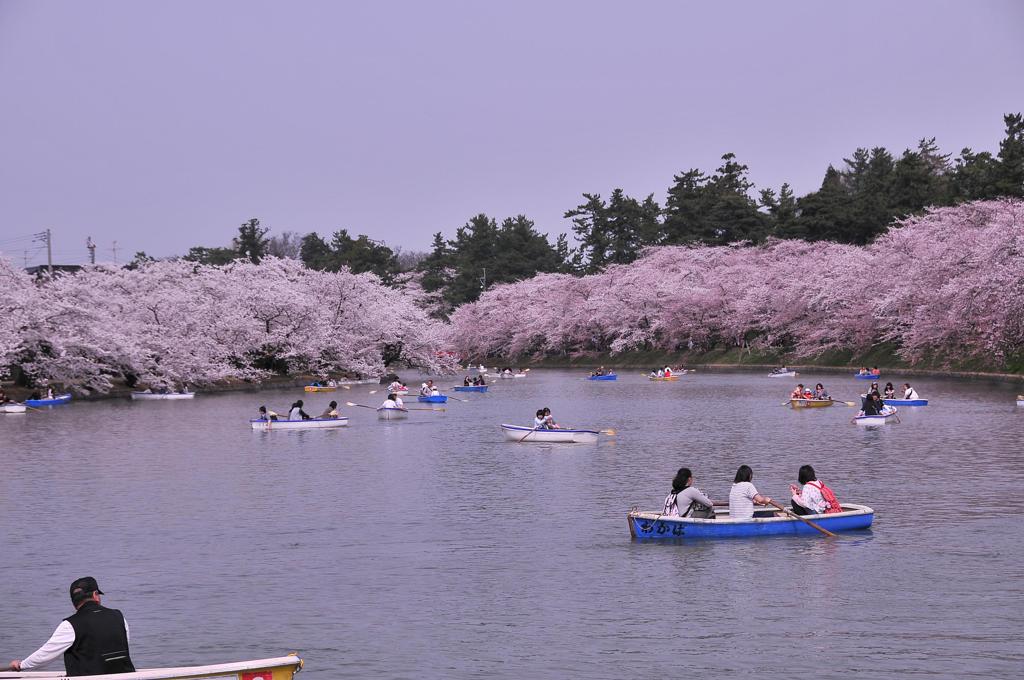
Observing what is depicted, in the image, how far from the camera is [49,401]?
215 feet

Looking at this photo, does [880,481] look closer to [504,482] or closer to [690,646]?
[504,482]

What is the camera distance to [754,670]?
1526 cm

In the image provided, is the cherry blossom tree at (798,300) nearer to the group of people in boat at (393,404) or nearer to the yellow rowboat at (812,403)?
the yellow rowboat at (812,403)

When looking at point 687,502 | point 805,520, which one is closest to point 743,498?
point 687,502

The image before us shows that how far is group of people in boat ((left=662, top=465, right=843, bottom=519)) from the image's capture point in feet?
75.5

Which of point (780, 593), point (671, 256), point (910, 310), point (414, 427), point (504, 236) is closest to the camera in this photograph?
point (780, 593)

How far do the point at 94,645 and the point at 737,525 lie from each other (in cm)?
1449

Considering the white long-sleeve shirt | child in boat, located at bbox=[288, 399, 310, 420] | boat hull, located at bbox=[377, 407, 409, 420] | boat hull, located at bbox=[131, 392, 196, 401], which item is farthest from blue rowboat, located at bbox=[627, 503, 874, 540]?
boat hull, located at bbox=[131, 392, 196, 401]

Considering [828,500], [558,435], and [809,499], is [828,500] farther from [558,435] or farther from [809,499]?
[558,435]

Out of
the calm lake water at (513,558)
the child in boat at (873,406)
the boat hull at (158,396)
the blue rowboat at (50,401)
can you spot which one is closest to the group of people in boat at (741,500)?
the calm lake water at (513,558)

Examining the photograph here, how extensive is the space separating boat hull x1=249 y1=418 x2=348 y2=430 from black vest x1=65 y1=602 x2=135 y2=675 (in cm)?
3877

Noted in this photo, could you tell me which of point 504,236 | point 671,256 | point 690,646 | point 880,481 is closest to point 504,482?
point 880,481

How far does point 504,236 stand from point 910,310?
271 feet

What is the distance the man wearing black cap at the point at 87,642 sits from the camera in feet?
37.9
